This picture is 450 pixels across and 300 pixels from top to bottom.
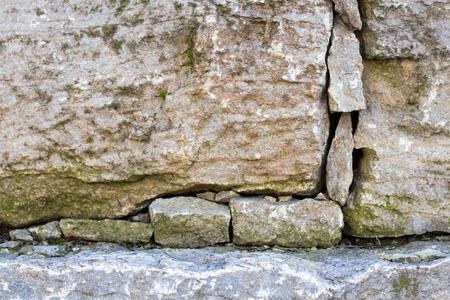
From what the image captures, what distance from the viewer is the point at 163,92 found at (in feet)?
6.93

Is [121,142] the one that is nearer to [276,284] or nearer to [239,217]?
[239,217]

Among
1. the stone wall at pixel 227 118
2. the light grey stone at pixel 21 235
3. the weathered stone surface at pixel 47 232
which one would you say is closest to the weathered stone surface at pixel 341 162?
the stone wall at pixel 227 118

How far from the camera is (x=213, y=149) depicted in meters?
2.15

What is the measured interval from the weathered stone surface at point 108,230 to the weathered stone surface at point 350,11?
43.3 inches

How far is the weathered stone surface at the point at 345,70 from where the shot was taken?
2109 mm

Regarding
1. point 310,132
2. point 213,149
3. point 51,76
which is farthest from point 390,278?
point 51,76

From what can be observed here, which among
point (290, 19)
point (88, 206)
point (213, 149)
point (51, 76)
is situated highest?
point (290, 19)

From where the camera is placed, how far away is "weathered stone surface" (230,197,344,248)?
221cm

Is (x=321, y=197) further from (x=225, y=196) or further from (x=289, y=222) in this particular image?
(x=225, y=196)

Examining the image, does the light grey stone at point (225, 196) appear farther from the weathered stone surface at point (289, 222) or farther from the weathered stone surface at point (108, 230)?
the weathered stone surface at point (108, 230)

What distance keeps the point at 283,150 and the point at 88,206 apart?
81 centimetres

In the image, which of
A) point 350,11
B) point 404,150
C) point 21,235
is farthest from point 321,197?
point 21,235

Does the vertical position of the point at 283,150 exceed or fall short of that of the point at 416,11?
it falls short

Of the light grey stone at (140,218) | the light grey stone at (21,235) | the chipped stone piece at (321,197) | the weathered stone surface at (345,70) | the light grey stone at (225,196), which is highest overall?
the weathered stone surface at (345,70)
